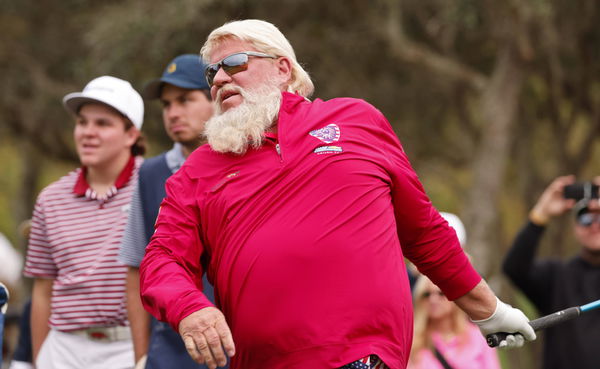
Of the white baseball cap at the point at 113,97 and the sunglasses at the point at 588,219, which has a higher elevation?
the white baseball cap at the point at 113,97

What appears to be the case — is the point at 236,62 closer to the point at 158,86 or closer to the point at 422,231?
the point at 422,231

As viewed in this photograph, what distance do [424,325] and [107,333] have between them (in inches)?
95.8

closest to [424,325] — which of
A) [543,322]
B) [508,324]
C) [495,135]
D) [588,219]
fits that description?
A: [588,219]

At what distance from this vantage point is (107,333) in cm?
579

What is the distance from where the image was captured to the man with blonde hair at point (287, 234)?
385 cm

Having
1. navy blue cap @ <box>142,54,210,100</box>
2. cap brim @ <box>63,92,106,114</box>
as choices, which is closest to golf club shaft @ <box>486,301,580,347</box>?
navy blue cap @ <box>142,54,210,100</box>

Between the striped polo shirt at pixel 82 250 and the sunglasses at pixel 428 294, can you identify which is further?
the sunglasses at pixel 428 294

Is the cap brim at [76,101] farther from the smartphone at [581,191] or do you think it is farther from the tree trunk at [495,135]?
the tree trunk at [495,135]

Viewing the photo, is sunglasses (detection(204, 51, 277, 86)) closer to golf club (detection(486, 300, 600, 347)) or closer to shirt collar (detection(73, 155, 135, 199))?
golf club (detection(486, 300, 600, 347))

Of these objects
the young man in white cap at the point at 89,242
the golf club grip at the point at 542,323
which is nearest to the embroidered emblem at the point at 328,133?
the golf club grip at the point at 542,323

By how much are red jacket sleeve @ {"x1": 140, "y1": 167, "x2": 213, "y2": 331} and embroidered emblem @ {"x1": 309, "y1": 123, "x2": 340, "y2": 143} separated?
1.59 ft

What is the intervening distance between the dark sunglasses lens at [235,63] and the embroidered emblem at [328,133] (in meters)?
0.43

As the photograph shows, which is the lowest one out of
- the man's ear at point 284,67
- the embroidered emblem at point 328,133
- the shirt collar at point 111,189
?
the shirt collar at point 111,189

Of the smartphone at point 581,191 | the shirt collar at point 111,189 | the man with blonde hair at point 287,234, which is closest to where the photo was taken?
the man with blonde hair at point 287,234
